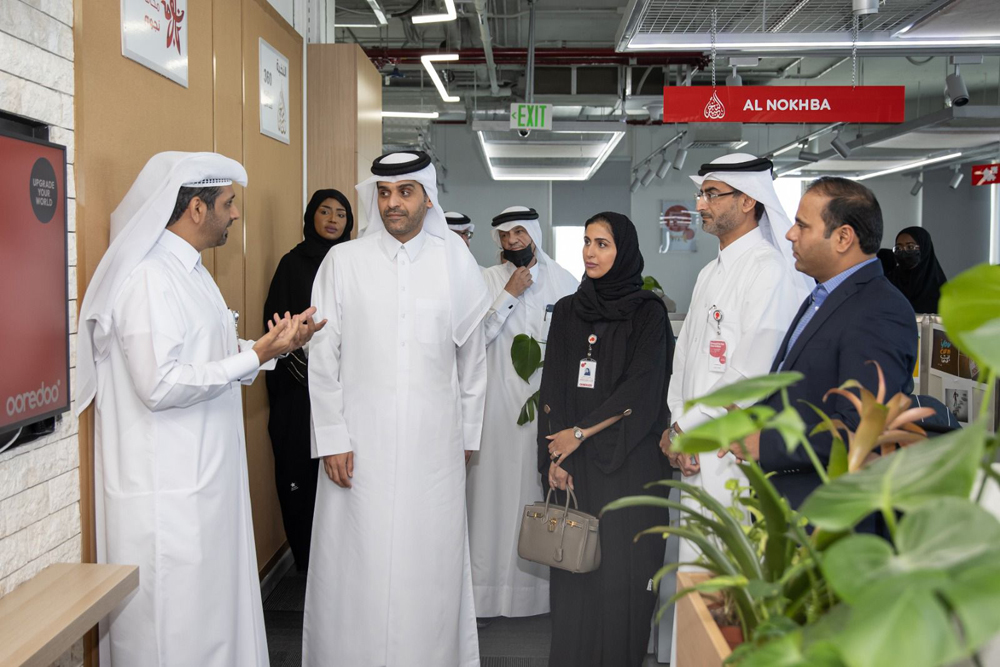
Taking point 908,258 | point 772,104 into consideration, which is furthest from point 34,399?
point 908,258

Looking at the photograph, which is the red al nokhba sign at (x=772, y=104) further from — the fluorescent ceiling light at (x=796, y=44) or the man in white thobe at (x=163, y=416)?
the man in white thobe at (x=163, y=416)

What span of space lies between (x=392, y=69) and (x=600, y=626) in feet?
24.6

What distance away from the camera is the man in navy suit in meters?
2.12

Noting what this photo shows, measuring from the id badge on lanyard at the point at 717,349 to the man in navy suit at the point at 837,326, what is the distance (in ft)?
1.75

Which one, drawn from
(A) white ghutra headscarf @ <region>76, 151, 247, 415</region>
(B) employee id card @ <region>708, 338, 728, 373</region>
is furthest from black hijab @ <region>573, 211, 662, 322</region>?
(A) white ghutra headscarf @ <region>76, 151, 247, 415</region>

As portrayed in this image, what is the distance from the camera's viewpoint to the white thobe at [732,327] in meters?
2.84

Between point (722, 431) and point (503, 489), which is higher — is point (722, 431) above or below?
above

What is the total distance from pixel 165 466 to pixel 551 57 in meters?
8.63

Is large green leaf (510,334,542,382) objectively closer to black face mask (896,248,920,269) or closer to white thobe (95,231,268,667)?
white thobe (95,231,268,667)

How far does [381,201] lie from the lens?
3117 mm

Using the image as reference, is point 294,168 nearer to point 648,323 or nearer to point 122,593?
point 648,323

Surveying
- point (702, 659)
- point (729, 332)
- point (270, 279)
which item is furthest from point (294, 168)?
point (702, 659)

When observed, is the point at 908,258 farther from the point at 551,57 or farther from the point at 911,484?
the point at 911,484

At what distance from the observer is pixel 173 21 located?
10.2 feet
